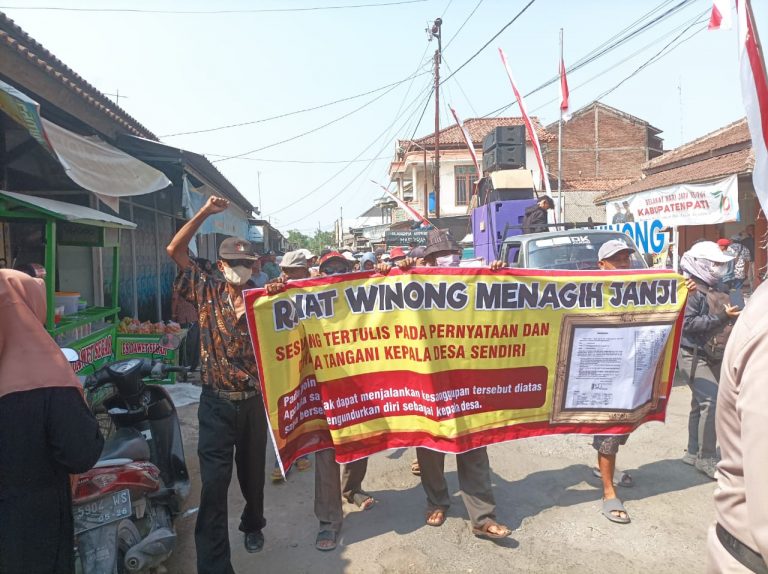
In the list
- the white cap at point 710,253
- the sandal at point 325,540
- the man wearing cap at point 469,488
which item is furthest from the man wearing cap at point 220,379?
the white cap at point 710,253

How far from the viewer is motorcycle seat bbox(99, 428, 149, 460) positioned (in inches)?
129

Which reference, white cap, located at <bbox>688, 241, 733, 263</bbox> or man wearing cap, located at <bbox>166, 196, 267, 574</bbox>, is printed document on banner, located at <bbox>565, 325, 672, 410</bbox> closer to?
white cap, located at <bbox>688, 241, 733, 263</bbox>

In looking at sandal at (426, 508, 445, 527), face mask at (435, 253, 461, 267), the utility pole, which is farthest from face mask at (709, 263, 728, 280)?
the utility pole

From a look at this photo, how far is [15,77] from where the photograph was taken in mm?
5469

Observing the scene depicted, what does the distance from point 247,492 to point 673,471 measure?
135 inches

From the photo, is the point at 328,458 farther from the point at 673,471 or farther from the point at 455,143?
the point at 455,143

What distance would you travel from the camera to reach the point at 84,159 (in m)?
5.61

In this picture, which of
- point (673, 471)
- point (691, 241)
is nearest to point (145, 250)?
point (673, 471)

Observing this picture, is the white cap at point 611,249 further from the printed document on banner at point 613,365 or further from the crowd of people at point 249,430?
the printed document on banner at point 613,365

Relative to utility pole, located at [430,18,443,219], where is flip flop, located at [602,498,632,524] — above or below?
below

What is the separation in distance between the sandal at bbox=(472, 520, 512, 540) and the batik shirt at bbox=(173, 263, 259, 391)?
1733mm

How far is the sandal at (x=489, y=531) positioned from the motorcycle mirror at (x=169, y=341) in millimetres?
4915

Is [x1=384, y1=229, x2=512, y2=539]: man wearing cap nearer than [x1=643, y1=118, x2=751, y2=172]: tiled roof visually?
Yes

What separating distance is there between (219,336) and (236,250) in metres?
0.52
